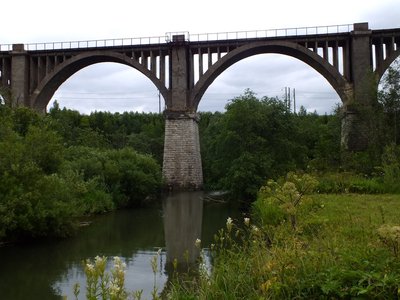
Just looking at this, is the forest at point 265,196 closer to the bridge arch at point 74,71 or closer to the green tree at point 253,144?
the green tree at point 253,144

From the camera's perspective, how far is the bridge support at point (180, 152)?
30.3 metres

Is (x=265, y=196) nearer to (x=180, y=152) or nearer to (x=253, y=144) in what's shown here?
(x=253, y=144)

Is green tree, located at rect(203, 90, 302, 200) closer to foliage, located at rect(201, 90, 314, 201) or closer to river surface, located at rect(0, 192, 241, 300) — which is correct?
foliage, located at rect(201, 90, 314, 201)

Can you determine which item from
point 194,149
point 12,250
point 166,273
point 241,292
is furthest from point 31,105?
point 241,292

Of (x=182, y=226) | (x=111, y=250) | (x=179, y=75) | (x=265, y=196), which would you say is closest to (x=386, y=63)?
(x=179, y=75)

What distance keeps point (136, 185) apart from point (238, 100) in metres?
6.93

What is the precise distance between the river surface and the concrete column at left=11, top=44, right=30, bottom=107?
16370mm

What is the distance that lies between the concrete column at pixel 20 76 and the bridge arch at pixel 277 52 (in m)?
12.2

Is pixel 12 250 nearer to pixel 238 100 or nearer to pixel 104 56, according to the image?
pixel 238 100

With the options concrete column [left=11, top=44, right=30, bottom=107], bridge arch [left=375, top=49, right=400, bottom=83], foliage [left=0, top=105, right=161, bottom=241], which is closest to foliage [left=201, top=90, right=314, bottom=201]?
foliage [left=0, top=105, right=161, bottom=241]

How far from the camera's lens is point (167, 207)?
22562mm

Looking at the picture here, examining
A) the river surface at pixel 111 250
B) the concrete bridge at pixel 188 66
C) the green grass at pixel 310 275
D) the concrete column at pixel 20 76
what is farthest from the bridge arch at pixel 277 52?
the green grass at pixel 310 275

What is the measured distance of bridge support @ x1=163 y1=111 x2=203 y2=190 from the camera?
30328 mm

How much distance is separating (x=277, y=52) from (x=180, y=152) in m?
9.50
